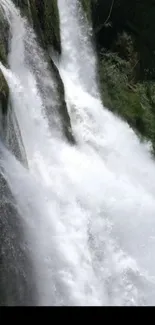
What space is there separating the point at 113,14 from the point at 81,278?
7.55 meters

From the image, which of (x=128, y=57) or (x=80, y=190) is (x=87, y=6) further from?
(x=80, y=190)

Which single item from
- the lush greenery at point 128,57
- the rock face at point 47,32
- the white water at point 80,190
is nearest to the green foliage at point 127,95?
the lush greenery at point 128,57

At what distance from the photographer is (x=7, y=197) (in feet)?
16.2

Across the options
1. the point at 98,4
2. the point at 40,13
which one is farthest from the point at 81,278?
the point at 98,4

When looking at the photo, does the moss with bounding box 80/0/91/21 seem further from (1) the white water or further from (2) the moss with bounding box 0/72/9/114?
(2) the moss with bounding box 0/72/9/114

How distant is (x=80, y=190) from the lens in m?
7.29

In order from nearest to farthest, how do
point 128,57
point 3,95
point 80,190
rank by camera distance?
point 3,95
point 80,190
point 128,57

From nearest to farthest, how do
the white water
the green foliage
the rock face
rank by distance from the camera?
the white water < the rock face < the green foliage

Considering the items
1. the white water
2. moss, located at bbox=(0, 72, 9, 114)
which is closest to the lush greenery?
the white water

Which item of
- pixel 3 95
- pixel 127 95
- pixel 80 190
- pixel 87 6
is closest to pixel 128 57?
pixel 127 95

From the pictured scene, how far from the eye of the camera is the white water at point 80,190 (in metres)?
5.39

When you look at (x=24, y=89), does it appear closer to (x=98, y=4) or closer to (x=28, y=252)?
(x=28, y=252)

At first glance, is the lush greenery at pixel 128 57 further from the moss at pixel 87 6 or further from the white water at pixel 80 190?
the white water at pixel 80 190

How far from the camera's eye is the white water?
539 cm
